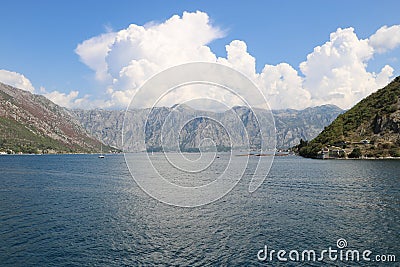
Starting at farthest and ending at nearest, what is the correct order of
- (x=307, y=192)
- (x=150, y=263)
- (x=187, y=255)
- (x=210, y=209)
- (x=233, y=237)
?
(x=307, y=192) → (x=210, y=209) → (x=233, y=237) → (x=187, y=255) → (x=150, y=263)

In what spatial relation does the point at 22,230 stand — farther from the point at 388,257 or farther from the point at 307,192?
the point at 307,192

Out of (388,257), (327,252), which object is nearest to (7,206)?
(327,252)

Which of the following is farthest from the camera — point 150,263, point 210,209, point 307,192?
point 307,192

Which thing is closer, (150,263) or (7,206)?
(150,263)

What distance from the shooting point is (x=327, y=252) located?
3909cm

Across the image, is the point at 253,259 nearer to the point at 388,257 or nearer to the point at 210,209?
the point at 388,257

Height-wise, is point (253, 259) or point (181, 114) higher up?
point (181, 114)

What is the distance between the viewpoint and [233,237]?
4469cm

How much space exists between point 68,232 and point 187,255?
21.3 m

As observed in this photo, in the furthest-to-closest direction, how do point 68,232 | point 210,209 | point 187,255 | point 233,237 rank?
1. point 210,209
2. point 68,232
3. point 233,237
4. point 187,255

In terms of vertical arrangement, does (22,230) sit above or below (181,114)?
below

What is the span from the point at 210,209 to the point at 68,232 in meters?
27.3

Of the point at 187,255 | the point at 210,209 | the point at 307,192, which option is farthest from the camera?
the point at 307,192

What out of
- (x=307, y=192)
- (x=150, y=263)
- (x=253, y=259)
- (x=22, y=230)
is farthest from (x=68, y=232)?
(x=307, y=192)
